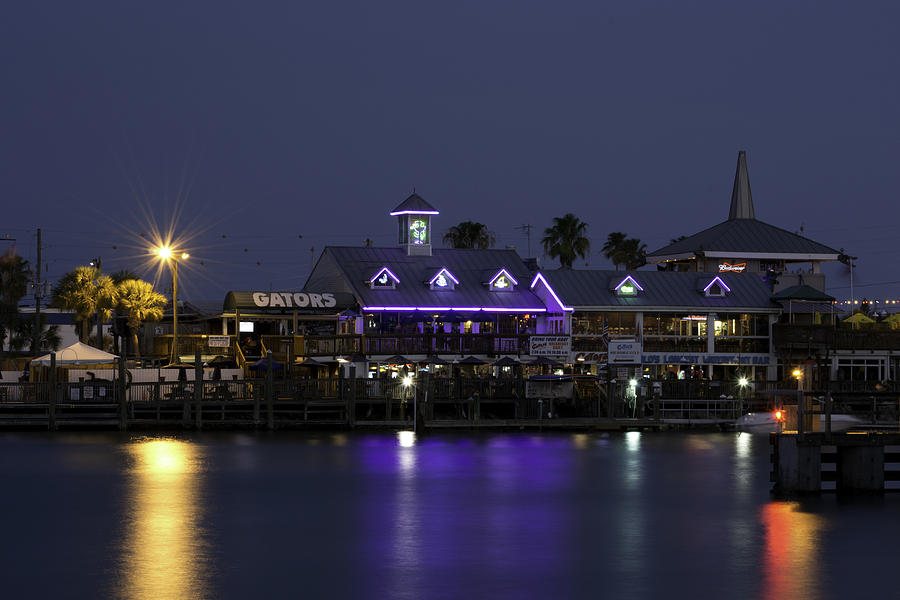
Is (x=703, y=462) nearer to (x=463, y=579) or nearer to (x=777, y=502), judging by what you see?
(x=777, y=502)

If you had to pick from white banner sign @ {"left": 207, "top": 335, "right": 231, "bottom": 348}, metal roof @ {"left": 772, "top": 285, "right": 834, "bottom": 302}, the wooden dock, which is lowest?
the wooden dock

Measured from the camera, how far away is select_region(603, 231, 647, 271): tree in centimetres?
12375

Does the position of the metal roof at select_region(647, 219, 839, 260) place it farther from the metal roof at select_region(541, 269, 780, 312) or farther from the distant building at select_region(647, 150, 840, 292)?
the metal roof at select_region(541, 269, 780, 312)

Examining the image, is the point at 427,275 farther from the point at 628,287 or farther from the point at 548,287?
the point at 628,287

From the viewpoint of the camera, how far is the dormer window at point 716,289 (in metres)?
82.5

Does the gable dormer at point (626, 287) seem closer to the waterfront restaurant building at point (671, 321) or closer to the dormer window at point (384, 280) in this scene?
the waterfront restaurant building at point (671, 321)

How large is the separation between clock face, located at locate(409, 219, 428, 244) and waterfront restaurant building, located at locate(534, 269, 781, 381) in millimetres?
8838

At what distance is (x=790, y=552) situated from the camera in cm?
3020

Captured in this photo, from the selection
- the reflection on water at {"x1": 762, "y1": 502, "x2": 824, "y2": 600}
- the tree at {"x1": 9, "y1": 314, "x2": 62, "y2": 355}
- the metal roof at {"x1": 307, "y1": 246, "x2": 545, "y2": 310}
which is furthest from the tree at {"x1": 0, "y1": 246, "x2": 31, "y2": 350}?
the reflection on water at {"x1": 762, "y1": 502, "x2": 824, "y2": 600}

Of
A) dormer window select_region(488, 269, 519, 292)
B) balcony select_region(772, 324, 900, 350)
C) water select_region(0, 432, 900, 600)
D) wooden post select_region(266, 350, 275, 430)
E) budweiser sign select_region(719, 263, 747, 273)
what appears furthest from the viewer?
budweiser sign select_region(719, 263, 747, 273)

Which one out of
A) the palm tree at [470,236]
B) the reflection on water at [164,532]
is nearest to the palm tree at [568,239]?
the palm tree at [470,236]

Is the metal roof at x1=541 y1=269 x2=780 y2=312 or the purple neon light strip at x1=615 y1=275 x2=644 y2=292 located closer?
the metal roof at x1=541 y1=269 x2=780 y2=312

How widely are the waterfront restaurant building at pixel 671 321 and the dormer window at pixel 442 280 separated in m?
5.56

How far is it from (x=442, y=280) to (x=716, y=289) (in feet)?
56.5
